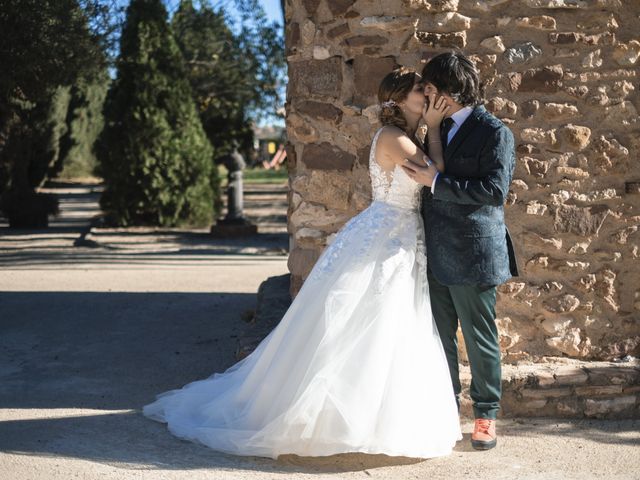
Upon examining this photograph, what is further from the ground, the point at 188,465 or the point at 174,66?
the point at 174,66

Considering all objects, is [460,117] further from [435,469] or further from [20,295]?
[20,295]

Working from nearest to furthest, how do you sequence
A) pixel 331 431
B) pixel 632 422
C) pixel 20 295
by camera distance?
pixel 331 431, pixel 632 422, pixel 20 295

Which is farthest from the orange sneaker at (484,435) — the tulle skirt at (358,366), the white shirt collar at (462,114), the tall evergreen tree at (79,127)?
the tall evergreen tree at (79,127)

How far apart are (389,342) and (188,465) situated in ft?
3.49

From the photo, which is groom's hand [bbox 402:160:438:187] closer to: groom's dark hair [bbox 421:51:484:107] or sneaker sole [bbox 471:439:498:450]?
groom's dark hair [bbox 421:51:484:107]

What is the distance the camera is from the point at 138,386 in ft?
17.7

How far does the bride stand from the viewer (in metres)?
3.83

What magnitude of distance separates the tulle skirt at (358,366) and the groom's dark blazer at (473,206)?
0.45ft

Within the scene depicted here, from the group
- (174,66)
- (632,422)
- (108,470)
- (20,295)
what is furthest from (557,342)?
(174,66)

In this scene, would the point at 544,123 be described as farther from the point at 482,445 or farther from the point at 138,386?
the point at 138,386

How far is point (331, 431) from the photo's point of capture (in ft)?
12.5

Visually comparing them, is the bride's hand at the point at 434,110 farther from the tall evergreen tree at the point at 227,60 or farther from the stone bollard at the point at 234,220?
the tall evergreen tree at the point at 227,60

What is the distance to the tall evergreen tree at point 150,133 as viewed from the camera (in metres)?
15.3

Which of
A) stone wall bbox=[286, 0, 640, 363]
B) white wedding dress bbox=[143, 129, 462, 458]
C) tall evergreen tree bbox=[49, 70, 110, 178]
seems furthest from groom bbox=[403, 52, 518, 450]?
tall evergreen tree bbox=[49, 70, 110, 178]
